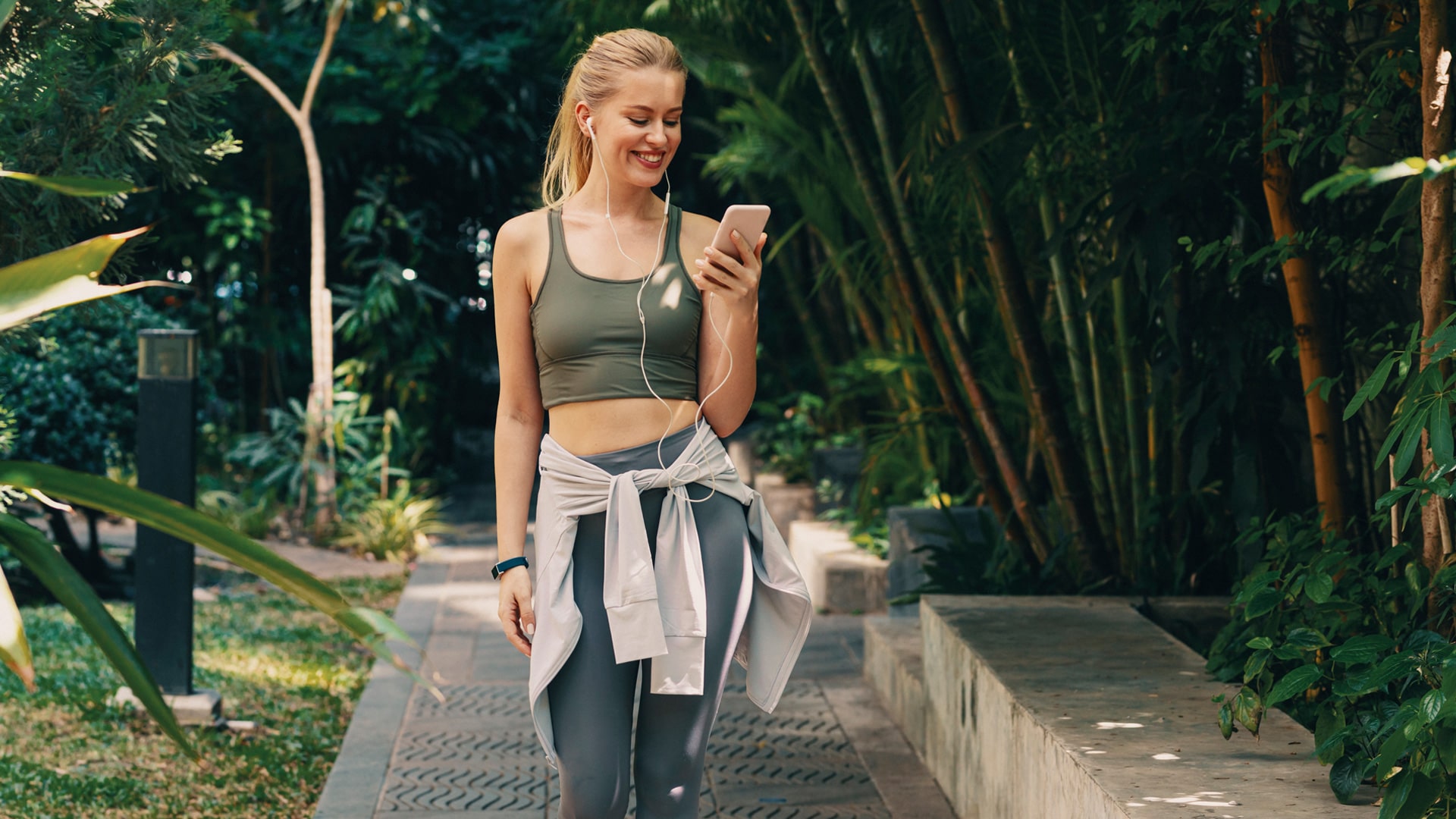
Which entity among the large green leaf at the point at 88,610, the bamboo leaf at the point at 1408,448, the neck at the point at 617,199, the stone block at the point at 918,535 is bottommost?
the stone block at the point at 918,535

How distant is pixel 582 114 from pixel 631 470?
2.05 feet

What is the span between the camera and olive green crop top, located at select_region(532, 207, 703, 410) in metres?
2.30

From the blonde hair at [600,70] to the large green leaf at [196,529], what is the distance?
1138mm

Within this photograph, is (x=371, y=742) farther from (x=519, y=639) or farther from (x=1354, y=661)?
(x=1354, y=661)

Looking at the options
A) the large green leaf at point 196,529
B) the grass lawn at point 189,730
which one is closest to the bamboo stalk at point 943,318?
the grass lawn at point 189,730

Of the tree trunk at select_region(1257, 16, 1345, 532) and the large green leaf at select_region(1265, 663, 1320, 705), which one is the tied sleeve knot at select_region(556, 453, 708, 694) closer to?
the large green leaf at select_region(1265, 663, 1320, 705)

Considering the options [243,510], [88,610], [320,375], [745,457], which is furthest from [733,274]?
[745,457]

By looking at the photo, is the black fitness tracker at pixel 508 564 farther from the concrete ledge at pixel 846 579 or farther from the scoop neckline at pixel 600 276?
the concrete ledge at pixel 846 579

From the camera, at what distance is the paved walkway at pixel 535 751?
3703 millimetres

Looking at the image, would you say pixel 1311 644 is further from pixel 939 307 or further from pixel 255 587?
pixel 255 587

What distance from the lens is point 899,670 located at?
4.49m

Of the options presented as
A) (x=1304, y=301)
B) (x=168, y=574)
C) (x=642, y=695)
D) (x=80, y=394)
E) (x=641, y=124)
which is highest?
(x=641, y=124)

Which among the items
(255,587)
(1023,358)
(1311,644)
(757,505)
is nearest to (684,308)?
(757,505)

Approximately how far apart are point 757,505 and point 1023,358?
187cm
